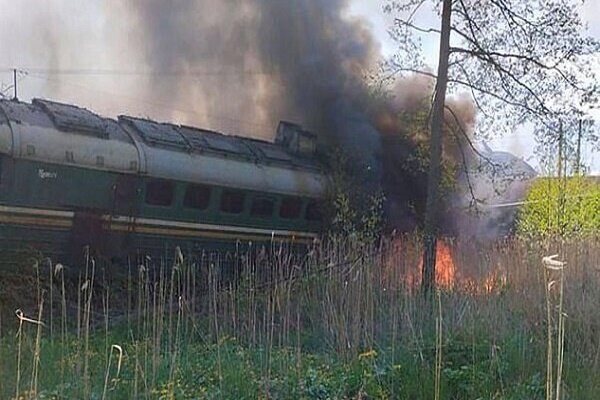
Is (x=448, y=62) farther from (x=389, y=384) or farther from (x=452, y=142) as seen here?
(x=389, y=384)

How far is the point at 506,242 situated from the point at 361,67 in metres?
8.71

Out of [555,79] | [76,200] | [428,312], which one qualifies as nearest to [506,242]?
[555,79]

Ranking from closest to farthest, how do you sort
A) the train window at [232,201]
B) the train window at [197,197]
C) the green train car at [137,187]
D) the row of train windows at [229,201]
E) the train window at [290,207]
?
1. the green train car at [137,187]
2. the row of train windows at [229,201]
3. the train window at [197,197]
4. the train window at [232,201]
5. the train window at [290,207]

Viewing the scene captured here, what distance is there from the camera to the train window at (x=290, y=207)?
13.7 metres

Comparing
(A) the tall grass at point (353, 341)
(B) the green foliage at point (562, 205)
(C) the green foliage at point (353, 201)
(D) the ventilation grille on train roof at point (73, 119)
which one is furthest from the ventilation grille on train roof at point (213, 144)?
(B) the green foliage at point (562, 205)

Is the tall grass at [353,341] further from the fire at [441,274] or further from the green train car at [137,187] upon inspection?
the green train car at [137,187]

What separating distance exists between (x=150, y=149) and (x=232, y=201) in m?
1.83

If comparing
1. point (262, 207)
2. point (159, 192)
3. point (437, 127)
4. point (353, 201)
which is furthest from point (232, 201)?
point (437, 127)

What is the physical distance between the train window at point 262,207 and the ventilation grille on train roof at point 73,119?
3.04m

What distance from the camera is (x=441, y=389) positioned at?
4824mm

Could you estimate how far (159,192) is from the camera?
11750 millimetres

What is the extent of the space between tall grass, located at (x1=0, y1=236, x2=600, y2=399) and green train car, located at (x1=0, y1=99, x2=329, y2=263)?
1866mm

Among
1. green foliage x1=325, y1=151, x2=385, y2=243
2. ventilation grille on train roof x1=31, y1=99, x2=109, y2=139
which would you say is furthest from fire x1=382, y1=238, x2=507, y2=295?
ventilation grille on train roof x1=31, y1=99, x2=109, y2=139

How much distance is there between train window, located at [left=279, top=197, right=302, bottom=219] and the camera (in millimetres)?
13719
